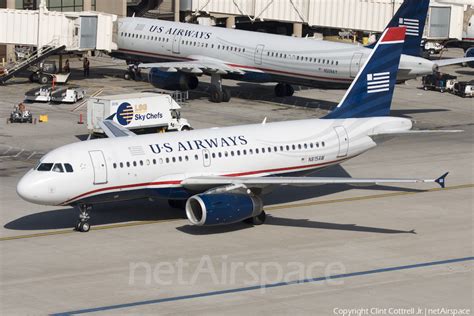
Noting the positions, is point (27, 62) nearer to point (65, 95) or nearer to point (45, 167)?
point (65, 95)

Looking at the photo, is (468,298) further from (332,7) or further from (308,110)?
(332,7)

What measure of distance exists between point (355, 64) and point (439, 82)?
16.6m

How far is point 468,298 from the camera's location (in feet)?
128

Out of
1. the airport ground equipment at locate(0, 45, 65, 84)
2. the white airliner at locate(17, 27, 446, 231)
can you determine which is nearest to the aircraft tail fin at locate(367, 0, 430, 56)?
the white airliner at locate(17, 27, 446, 231)

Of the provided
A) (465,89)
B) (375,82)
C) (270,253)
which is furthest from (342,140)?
(465,89)

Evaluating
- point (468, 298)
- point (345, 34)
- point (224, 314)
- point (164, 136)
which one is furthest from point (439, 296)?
point (345, 34)

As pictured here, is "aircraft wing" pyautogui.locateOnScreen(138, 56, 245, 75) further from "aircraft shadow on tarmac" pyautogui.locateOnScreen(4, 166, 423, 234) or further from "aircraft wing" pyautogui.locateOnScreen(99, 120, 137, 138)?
"aircraft shadow on tarmac" pyautogui.locateOnScreen(4, 166, 423, 234)

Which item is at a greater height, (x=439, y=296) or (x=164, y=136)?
(x=164, y=136)

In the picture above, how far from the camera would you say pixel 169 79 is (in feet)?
277

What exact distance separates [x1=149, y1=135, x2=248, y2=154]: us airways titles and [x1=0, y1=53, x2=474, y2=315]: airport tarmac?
3.40 meters

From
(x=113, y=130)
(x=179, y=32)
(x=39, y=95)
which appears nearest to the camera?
(x=113, y=130)

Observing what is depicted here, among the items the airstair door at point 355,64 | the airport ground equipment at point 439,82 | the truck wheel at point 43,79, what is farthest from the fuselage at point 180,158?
the truck wheel at point 43,79

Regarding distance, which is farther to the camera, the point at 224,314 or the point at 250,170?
the point at 250,170

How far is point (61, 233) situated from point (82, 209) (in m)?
1.35
